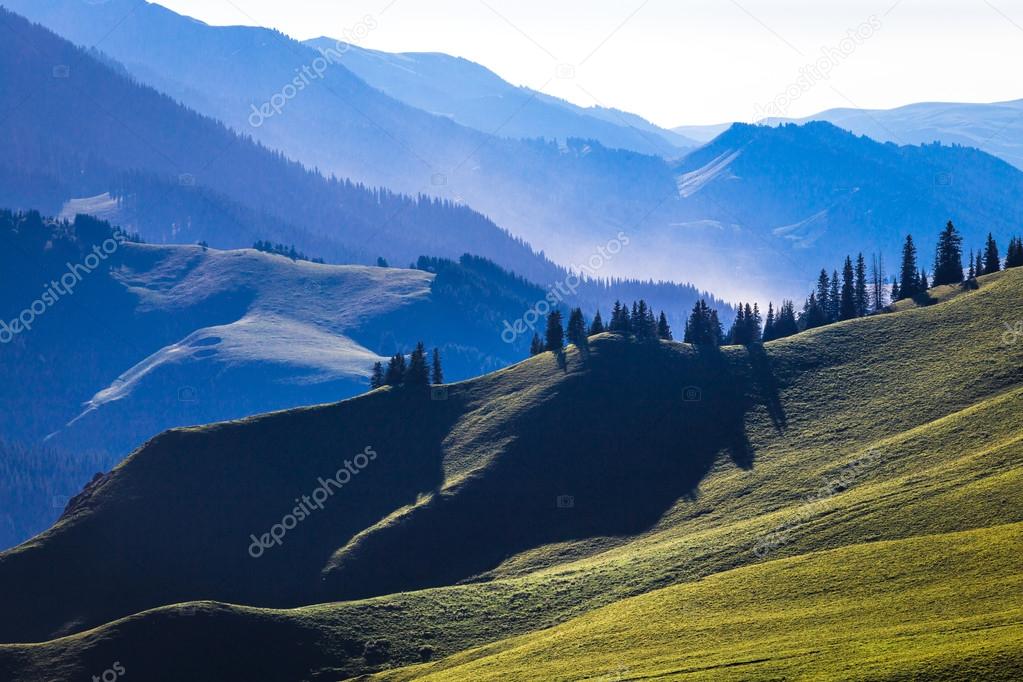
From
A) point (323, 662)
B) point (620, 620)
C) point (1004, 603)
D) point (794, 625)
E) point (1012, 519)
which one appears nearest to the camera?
point (1004, 603)

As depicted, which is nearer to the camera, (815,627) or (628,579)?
(815,627)

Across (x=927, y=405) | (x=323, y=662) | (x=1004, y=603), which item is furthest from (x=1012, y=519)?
(x=323, y=662)

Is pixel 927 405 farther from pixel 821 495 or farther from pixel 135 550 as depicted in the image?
pixel 135 550

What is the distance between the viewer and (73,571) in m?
190

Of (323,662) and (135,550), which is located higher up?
(135,550)

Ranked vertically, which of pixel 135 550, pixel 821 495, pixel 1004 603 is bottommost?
pixel 1004 603

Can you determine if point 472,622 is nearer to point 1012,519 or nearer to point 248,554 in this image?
point 248,554

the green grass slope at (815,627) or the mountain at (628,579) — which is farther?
the mountain at (628,579)

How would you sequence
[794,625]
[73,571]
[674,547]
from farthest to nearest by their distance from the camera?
1. [73,571]
2. [674,547]
3. [794,625]

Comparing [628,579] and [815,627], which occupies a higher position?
[628,579]

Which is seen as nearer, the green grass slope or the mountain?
the green grass slope

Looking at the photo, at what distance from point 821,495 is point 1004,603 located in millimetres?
57402

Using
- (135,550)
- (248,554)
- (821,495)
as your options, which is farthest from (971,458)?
(135,550)

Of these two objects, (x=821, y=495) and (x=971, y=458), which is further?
(x=821, y=495)
